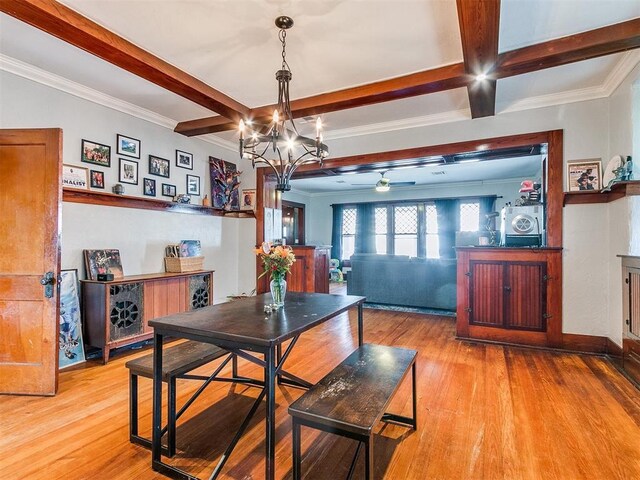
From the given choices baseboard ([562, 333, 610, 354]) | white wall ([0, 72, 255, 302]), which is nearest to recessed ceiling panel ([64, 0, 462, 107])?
white wall ([0, 72, 255, 302])

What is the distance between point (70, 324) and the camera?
3078 millimetres

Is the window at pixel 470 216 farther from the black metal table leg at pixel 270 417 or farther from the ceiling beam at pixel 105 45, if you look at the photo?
the black metal table leg at pixel 270 417

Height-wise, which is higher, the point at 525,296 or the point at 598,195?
the point at 598,195

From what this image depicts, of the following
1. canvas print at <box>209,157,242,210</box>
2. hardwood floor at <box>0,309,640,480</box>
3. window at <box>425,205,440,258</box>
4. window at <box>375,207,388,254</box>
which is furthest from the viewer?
window at <box>375,207,388,254</box>

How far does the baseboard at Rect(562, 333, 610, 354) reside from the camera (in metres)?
3.34

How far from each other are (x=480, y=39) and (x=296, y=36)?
1.29 meters

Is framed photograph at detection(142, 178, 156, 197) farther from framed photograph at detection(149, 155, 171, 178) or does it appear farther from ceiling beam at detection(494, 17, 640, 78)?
ceiling beam at detection(494, 17, 640, 78)

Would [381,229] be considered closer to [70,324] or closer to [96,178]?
[96,178]

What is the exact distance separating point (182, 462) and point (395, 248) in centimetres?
823

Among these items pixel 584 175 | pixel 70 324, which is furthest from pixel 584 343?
pixel 70 324

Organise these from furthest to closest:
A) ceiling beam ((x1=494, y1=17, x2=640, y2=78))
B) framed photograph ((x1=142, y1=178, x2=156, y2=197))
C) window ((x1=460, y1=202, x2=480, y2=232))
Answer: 1. window ((x1=460, y1=202, x2=480, y2=232))
2. framed photograph ((x1=142, y1=178, x2=156, y2=197))
3. ceiling beam ((x1=494, y1=17, x2=640, y2=78))

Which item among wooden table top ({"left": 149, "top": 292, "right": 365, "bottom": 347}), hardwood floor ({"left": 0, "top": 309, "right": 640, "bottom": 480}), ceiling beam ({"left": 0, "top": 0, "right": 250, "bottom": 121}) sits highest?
ceiling beam ({"left": 0, "top": 0, "right": 250, "bottom": 121})

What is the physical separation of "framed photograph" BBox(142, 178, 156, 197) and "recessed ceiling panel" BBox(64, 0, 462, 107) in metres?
1.49

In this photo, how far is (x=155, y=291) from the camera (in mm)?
3586
